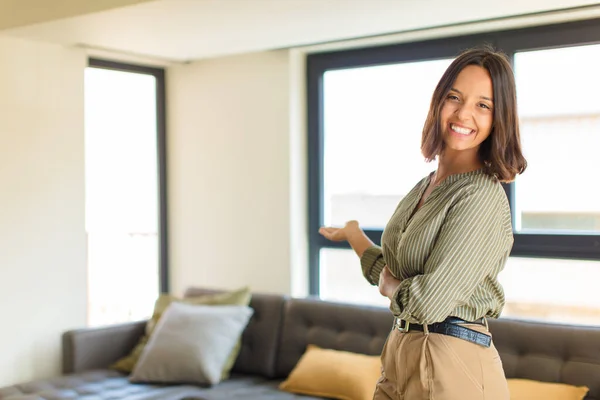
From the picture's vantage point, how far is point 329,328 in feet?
11.5

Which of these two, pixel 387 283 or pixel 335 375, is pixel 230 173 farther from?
pixel 387 283

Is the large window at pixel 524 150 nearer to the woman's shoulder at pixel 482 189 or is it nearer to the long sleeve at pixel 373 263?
the long sleeve at pixel 373 263

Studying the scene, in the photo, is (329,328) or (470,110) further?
(329,328)

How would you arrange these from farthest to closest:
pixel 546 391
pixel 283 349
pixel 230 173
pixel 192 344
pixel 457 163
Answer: pixel 230 173 → pixel 283 349 → pixel 192 344 → pixel 546 391 → pixel 457 163

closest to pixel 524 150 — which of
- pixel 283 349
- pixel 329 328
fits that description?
pixel 329 328

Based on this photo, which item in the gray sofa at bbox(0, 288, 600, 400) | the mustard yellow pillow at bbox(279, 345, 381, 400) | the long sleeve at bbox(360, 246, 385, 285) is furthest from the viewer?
the mustard yellow pillow at bbox(279, 345, 381, 400)

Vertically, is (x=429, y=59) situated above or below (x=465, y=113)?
above

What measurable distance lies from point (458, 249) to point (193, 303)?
8.17ft

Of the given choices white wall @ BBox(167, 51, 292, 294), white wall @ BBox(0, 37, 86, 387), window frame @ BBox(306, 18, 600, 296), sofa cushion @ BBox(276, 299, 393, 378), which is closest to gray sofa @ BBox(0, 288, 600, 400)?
sofa cushion @ BBox(276, 299, 393, 378)

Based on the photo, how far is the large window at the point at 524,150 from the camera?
3250 mm

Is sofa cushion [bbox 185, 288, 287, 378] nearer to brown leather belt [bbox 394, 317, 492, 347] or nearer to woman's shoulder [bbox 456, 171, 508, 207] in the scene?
brown leather belt [bbox 394, 317, 492, 347]

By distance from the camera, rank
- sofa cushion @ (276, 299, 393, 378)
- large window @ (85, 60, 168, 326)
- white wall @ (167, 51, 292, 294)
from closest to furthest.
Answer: sofa cushion @ (276, 299, 393, 378), white wall @ (167, 51, 292, 294), large window @ (85, 60, 168, 326)

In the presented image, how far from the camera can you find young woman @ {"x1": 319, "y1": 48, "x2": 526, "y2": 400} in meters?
1.56

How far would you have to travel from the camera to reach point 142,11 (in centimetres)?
303
